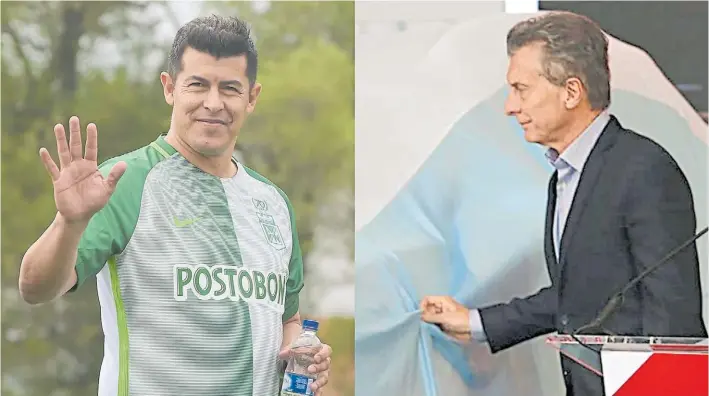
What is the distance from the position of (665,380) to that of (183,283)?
1.45 metres

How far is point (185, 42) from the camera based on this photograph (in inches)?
113

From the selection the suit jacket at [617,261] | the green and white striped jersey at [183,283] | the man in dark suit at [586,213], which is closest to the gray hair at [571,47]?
the man in dark suit at [586,213]

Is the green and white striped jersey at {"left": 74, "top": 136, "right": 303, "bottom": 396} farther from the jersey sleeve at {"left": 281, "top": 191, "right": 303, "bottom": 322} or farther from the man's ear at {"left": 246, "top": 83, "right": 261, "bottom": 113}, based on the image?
the man's ear at {"left": 246, "top": 83, "right": 261, "bottom": 113}

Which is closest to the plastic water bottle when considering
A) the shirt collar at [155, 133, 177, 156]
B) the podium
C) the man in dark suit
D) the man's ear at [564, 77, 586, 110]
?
the man in dark suit

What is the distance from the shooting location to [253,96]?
2.88 m

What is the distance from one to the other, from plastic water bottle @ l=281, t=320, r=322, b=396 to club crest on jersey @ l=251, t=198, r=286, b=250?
279 millimetres

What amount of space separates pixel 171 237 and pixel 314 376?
0.65 metres

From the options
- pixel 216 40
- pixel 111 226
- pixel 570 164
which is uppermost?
pixel 216 40

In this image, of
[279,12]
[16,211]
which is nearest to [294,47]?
[279,12]

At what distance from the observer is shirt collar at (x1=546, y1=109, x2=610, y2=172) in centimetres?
294

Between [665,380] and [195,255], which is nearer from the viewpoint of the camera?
[665,380]

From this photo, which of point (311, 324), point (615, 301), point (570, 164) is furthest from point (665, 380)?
point (311, 324)

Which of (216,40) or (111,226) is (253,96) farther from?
(111,226)

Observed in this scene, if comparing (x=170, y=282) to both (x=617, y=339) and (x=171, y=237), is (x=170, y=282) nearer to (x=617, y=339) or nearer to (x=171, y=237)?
(x=171, y=237)
